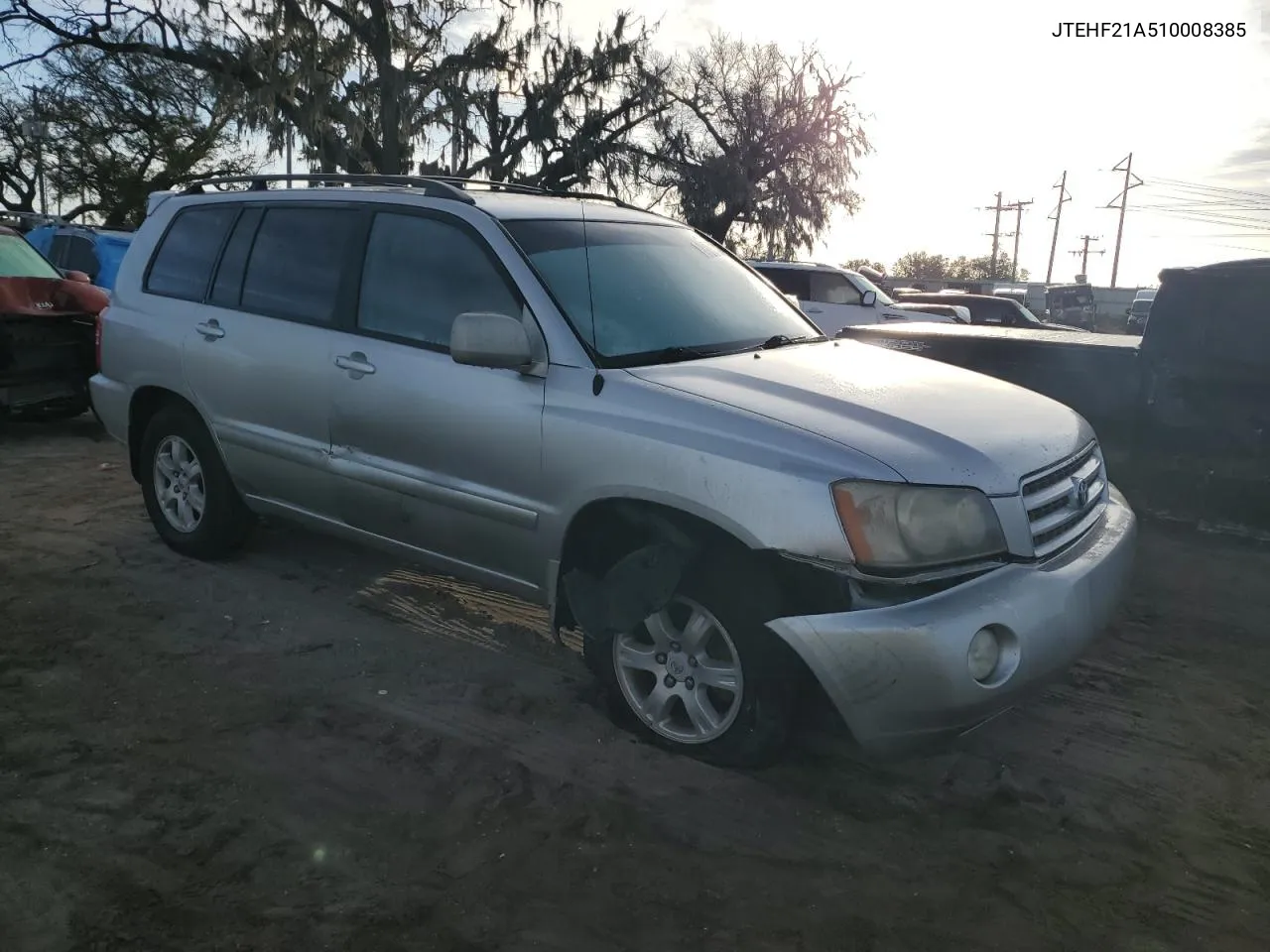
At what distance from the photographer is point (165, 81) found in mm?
24078

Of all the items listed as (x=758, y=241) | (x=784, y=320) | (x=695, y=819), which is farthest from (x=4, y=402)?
(x=758, y=241)

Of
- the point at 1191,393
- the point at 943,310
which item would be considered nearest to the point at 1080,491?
the point at 1191,393

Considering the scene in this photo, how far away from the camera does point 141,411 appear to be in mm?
5297

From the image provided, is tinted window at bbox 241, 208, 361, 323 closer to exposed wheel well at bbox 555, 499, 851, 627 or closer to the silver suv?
the silver suv

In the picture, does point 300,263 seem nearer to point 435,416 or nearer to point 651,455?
point 435,416

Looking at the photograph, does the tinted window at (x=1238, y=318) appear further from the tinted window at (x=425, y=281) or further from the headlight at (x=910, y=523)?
the tinted window at (x=425, y=281)

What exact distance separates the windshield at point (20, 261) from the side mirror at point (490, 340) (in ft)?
22.5

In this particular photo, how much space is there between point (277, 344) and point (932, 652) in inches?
122

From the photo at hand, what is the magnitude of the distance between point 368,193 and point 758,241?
2461cm

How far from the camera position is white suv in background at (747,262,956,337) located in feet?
51.6

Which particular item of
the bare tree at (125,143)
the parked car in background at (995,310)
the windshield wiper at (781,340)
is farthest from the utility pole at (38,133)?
the windshield wiper at (781,340)

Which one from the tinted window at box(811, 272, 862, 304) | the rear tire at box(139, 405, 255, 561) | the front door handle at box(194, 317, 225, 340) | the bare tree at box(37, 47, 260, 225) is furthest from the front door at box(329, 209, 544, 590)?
the bare tree at box(37, 47, 260, 225)

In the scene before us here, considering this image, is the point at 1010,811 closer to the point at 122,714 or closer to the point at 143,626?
the point at 122,714

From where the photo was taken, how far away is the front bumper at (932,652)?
9.15ft
